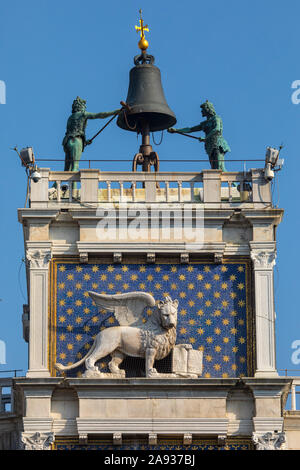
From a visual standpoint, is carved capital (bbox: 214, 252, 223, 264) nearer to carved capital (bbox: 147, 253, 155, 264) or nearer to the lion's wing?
carved capital (bbox: 147, 253, 155, 264)

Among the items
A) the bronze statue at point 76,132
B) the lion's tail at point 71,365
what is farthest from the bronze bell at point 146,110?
the lion's tail at point 71,365

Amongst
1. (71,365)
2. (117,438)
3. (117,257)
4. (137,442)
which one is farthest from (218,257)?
(117,438)

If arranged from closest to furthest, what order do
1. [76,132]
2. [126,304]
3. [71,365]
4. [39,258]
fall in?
1. [71,365]
2. [126,304]
3. [39,258]
4. [76,132]

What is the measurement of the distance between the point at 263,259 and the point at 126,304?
3.52 meters

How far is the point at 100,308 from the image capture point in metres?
46.7

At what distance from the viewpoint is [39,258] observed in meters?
46.9

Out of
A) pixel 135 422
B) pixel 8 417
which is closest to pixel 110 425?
pixel 135 422

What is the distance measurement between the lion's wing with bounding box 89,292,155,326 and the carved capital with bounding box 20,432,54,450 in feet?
10.8

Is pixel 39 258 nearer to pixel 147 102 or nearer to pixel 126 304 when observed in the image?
pixel 126 304

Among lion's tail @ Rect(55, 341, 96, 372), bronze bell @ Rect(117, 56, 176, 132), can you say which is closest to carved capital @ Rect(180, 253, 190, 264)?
lion's tail @ Rect(55, 341, 96, 372)

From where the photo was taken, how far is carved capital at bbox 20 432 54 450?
4531 cm
